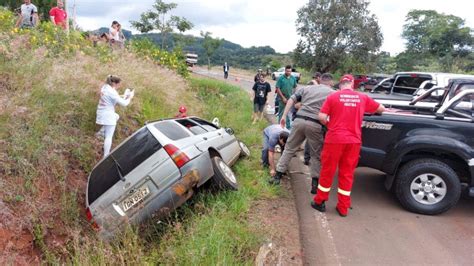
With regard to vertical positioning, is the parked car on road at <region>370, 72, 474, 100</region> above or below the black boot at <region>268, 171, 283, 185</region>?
above

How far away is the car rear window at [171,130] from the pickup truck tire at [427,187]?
305 cm

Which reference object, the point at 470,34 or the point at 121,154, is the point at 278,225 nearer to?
the point at 121,154

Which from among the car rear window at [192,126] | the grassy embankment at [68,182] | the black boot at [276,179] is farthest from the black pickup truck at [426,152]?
the car rear window at [192,126]

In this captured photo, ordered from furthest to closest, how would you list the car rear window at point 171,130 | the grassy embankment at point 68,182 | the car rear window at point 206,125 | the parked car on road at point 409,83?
the parked car on road at point 409,83, the car rear window at point 206,125, the car rear window at point 171,130, the grassy embankment at point 68,182

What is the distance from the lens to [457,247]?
4.12 metres

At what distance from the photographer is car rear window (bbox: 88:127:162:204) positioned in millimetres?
4570

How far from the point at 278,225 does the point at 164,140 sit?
1.78 m

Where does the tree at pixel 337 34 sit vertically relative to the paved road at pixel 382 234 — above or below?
above

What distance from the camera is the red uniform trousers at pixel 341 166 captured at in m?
4.70

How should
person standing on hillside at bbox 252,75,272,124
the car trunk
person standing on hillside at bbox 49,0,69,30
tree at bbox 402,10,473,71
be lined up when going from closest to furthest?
the car trunk < person standing on hillside at bbox 252,75,272,124 < person standing on hillside at bbox 49,0,69,30 < tree at bbox 402,10,473,71

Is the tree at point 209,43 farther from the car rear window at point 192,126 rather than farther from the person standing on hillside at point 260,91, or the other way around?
the car rear window at point 192,126

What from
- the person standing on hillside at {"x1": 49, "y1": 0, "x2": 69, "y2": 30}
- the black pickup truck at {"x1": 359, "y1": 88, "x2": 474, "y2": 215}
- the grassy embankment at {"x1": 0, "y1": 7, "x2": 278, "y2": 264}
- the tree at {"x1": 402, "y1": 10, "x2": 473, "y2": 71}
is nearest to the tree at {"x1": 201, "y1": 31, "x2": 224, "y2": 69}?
the tree at {"x1": 402, "y1": 10, "x2": 473, "y2": 71}

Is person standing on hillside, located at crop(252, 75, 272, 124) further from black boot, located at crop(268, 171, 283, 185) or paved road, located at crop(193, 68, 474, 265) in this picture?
paved road, located at crop(193, 68, 474, 265)

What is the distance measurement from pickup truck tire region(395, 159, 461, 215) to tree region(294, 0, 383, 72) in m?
26.5
